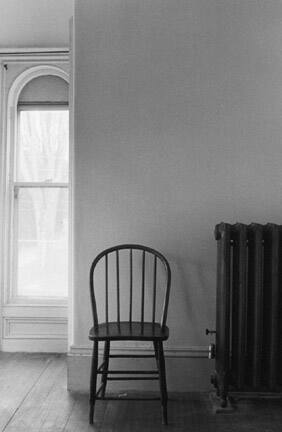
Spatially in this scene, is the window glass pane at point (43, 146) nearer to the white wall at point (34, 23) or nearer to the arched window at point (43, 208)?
the arched window at point (43, 208)

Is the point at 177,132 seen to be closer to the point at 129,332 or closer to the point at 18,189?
the point at 129,332

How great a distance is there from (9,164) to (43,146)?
285 mm

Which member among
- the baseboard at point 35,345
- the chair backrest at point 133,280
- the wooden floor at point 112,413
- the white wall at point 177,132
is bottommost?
the wooden floor at point 112,413

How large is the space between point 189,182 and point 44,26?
5.24ft

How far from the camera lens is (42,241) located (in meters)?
3.67

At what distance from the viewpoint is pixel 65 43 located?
3.54 meters

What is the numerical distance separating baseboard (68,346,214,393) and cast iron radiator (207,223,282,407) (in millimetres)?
246

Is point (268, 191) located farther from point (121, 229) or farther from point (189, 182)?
point (121, 229)

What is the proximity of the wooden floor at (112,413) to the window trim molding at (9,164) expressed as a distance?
2.78 ft

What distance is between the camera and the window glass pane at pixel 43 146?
366 cm

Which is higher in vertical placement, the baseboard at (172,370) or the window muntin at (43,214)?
the window muntin at (43,214)

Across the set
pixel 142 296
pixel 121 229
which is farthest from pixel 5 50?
pixel 142 296

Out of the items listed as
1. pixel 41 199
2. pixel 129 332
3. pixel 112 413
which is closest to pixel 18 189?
pixel 41 199

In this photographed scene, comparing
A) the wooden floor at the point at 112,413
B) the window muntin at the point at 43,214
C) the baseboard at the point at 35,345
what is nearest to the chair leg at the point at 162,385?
the wooden floor at the point at 112,413
